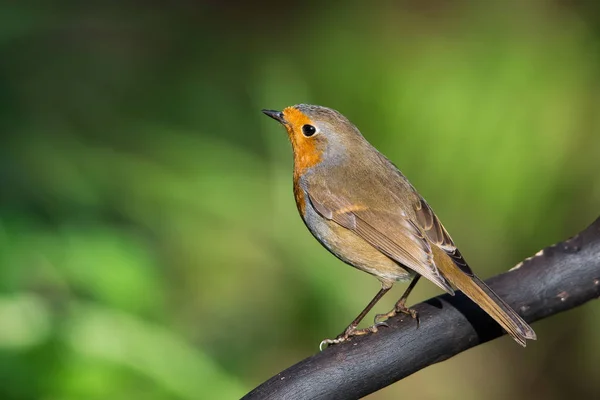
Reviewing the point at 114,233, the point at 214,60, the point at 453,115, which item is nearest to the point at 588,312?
the point at 453,115

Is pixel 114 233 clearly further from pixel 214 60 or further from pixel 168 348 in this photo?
pixel 214 60

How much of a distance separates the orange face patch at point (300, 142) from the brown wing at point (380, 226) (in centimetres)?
12

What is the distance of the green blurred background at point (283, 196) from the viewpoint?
10.0 ft

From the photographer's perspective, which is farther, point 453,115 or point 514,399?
point 453,115

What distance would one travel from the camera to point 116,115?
193 inches

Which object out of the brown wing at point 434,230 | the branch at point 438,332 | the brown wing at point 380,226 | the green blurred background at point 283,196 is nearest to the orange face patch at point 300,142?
the brown wing at point 380,226

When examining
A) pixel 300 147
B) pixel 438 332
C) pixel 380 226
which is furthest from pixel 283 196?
pixel 438 332

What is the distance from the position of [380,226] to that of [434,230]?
0.16 metres

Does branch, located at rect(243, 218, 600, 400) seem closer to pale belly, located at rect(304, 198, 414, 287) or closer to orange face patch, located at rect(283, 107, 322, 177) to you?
pale belly, located at rect(304, 198, 414, 287)

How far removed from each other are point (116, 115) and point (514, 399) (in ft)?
8.55

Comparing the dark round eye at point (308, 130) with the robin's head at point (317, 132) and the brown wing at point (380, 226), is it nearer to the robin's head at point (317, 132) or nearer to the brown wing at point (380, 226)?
the robin's head at point (317, 132)

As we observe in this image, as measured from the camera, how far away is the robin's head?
2.54 metres

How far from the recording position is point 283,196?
4047mm

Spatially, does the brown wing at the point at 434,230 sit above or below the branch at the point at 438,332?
above
